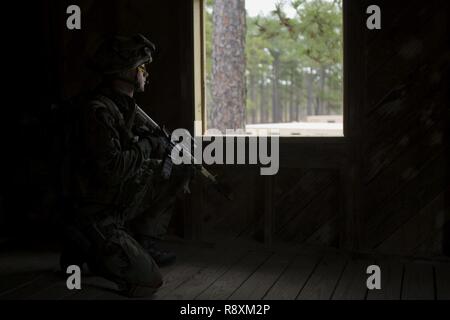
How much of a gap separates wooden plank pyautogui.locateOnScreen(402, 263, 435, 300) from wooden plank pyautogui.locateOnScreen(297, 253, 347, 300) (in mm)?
500

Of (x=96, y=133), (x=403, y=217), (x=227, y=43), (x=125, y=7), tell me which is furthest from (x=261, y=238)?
(x=227, y=43)

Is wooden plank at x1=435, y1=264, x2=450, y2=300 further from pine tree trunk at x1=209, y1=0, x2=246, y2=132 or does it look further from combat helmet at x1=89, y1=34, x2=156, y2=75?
pine tree trunk at x1=209, y1=0, x2=246, y2=132

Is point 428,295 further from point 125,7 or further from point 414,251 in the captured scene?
point 125,7

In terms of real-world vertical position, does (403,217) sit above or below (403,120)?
below

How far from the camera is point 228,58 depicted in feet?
32.8

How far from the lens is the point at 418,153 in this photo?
444 centimetres

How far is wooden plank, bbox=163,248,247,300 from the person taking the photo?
3.74 meters

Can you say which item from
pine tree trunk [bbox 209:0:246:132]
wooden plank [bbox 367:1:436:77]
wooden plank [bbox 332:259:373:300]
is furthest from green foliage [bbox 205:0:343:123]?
wooden plank [bbox 332:259:373:300]

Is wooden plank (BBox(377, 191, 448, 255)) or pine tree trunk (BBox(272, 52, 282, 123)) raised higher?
pine tree trunk (BBox(272, 52, 282, 123))

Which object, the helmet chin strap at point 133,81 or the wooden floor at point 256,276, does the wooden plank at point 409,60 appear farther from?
the helmet chin strap at point 133,81

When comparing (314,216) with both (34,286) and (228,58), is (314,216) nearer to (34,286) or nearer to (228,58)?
(34,286)

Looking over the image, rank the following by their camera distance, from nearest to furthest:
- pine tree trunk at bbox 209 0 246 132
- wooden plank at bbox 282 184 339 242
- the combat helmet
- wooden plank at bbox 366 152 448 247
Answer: the combat helmet → wooden plank at bbox 366 152 448 247 → wooden plank at bbox 282 184 339 242 → pine tree trunk at bbox 209 0 246 132
